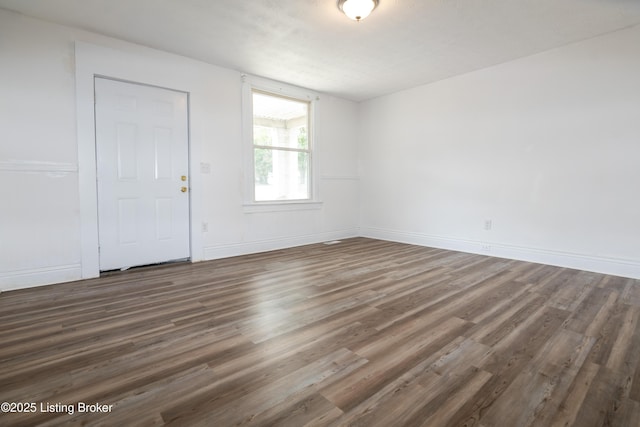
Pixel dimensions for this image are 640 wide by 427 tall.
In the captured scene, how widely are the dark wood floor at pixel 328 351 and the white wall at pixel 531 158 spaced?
2.33 feet

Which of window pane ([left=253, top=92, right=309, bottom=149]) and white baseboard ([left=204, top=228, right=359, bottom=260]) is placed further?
window pane ([left=253, top=92, right=309, bottom=149])

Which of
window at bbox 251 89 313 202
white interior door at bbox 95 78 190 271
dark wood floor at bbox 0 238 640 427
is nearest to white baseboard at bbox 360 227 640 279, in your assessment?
dark wood floor at bbox 0 238 640 427

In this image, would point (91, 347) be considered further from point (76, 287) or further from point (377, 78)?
point (377, 78)

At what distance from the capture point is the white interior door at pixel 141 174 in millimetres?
3434

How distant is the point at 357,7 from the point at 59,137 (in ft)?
10.2

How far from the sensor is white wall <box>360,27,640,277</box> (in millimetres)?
3324

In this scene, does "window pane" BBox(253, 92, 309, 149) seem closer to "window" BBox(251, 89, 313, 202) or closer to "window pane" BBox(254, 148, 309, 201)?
"window" BBox(251, 89, 313, 202)

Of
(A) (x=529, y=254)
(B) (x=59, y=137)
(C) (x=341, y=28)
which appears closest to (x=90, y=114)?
(B) (x=59, y=137)

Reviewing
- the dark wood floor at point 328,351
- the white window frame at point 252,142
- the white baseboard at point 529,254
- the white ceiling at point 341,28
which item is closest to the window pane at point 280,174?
the white window frame at point 252,142

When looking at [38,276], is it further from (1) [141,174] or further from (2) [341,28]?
(2) [341,28]

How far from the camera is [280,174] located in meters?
5.03

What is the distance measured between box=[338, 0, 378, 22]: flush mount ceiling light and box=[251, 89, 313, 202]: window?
7.14ft

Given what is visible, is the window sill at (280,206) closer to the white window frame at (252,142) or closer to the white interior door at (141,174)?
the white window frame at (252,142)

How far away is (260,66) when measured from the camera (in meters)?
4.15
